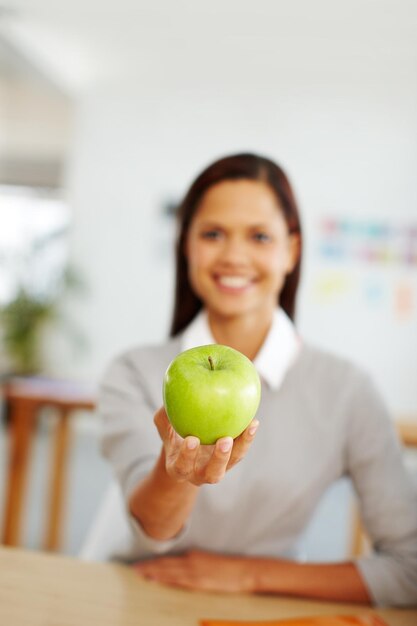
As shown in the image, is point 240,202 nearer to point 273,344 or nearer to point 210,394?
point 273,344

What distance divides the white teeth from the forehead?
92 mm

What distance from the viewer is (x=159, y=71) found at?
4688 mm

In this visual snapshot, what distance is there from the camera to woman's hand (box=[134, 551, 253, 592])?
0.87m

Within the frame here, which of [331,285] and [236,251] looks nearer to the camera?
[236,251]

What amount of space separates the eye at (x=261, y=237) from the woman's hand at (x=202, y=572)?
0.47 m

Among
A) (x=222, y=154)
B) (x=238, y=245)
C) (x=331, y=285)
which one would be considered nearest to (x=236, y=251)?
(x=238, y=245)

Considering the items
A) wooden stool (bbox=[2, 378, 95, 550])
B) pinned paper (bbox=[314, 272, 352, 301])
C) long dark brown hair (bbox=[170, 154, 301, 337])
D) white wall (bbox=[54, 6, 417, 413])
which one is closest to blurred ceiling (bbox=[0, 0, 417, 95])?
white wall (bbox=[54, 6, 417, 413])

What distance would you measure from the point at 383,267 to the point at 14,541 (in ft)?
12.1

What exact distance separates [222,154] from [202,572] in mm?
3948

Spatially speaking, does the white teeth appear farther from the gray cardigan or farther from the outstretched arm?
the outstretched arm

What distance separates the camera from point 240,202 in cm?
99

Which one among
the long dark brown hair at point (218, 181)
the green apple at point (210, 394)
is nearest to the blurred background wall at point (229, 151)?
the long dark brown hair at point (218, 181)

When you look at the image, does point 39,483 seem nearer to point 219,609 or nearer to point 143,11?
point 143,11

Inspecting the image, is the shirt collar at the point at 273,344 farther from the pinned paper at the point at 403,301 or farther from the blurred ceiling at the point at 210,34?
the pinned paper at the point at 403,301
